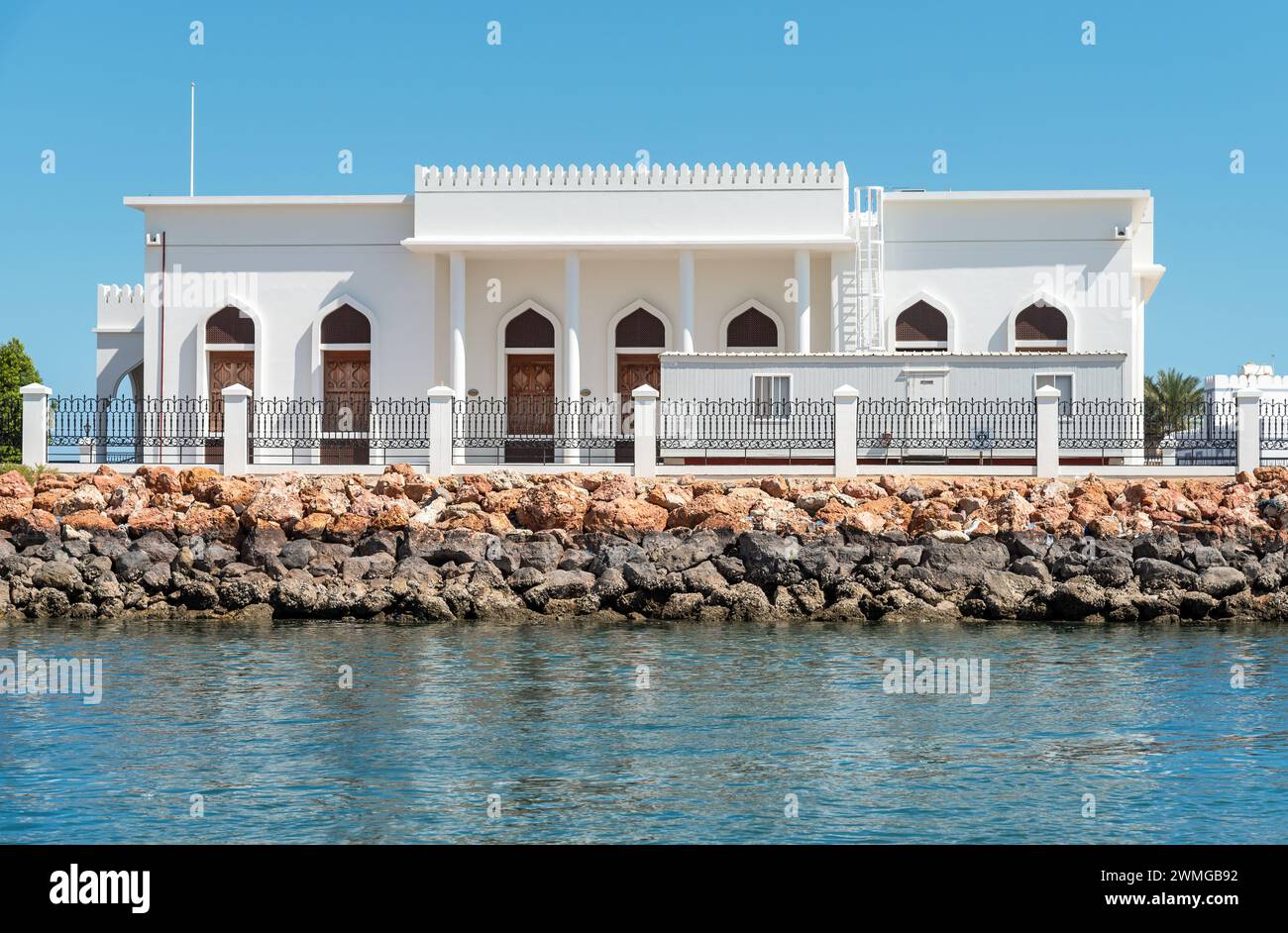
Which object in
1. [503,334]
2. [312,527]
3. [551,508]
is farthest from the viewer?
[503,334]

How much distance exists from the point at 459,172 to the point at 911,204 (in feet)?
30.3

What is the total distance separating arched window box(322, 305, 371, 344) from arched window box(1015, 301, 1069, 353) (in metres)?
13.4

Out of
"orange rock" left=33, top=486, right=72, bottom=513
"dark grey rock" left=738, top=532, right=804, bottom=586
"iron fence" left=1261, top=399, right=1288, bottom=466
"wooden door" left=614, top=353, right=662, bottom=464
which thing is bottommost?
"dark grey rock" left=738, top=532, right=804, bottom=586

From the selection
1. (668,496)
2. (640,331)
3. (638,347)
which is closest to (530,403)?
(638,347)

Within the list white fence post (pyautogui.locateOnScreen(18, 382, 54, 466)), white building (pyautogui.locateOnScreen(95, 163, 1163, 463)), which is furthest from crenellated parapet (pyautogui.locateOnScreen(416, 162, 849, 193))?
white fence post (pyautogui.locateOnScreen(18, 382, 54, 466))

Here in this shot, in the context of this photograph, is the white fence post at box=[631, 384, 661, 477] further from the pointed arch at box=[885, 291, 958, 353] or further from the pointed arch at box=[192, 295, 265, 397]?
the pointed arch at box=[192, 295, 265, 397]

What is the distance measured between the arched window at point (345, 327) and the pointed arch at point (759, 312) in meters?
7.41

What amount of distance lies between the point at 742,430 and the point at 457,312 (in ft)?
23.5

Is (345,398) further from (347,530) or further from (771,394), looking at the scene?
(347,530)

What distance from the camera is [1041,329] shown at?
29.4 meters

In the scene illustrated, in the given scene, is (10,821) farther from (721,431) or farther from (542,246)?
(542,246)

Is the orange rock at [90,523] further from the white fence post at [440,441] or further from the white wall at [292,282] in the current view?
the white wall at [292,282]

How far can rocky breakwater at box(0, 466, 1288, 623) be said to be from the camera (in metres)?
18.6

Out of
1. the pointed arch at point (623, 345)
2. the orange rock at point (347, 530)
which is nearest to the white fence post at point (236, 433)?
the orange rock at point (347, 530)
